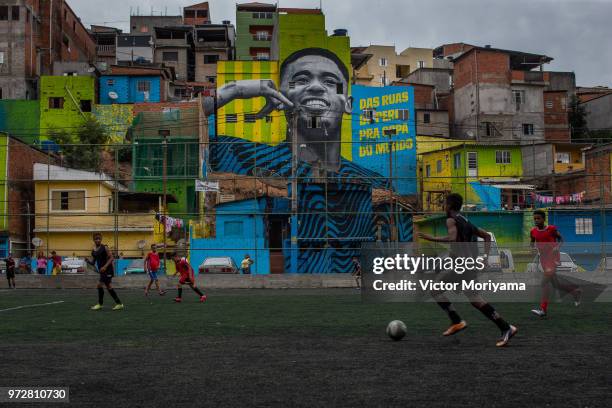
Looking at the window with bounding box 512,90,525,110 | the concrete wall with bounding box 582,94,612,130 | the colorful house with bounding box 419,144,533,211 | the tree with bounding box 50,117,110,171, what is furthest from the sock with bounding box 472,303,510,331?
the concrete wall with bounding box 582,94,612,130

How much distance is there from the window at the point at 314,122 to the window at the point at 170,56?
111 ft

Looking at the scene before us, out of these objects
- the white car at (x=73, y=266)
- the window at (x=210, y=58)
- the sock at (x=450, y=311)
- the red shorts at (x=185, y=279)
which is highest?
the window at (x=210, y=58)

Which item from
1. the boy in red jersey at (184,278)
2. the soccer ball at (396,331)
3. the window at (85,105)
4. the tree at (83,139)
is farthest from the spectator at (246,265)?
the window at (85,105)

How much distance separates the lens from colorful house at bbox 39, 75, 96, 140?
6556 cm

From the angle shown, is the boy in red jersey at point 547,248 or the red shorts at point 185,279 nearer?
the boy in red jersey at point 547,248

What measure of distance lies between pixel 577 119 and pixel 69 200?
5088 cm

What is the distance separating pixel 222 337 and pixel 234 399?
5.30 metres

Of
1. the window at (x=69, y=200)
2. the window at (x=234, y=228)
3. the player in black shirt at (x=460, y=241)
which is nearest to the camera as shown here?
the player in black shirt at (x=460, y=241)

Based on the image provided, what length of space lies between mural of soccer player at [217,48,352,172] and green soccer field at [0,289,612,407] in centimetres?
4432

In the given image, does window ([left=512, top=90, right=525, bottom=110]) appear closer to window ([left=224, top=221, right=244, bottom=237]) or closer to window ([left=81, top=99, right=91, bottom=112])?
window ([left=224, top=221, right=244, bottom=237])

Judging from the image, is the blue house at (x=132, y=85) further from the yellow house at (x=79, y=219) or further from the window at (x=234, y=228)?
the window at (x=234, y=228)

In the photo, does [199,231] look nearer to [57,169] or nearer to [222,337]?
[57,169]

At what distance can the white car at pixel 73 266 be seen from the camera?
41281 mm

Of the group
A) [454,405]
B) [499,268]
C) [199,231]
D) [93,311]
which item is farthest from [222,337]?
[199,231]
